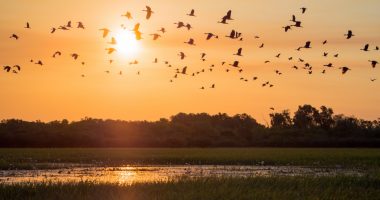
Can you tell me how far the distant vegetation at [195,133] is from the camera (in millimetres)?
107125

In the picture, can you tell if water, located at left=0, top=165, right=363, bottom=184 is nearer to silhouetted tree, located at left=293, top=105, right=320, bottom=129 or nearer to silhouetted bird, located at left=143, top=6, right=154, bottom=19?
silhouetted bird, located at left=143, top=6, right=154, bottom=19

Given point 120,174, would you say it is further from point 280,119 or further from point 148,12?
point 280,119

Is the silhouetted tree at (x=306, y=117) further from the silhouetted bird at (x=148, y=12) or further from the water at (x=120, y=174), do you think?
the silhouetted bird at (x=148, y=12)

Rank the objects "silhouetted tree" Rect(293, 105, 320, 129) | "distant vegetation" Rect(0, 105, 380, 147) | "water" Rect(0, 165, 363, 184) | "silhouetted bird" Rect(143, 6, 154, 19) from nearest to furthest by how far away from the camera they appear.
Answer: "silhouetted bird" Rect(143, 6, 154, 19), "water" Rect(0, 165, 363, 184), "distant vegetation" Rect(0, 105, 380, 147), "silhouetted tree" Rect(293, 105, 320, 129)

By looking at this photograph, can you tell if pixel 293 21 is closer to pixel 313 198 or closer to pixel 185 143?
pixel 313 198

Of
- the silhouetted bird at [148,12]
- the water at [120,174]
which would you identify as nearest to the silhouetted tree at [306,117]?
the water at [120,174]

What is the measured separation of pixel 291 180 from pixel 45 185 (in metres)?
10.3

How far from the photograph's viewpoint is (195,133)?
123125 mm

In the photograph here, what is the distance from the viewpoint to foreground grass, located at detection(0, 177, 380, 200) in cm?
2588

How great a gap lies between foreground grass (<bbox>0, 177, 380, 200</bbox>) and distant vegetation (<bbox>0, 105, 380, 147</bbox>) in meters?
76.5

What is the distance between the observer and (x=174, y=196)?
25.5 meters

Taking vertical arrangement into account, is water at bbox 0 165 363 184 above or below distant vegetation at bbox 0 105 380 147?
below

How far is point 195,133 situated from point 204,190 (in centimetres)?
9598

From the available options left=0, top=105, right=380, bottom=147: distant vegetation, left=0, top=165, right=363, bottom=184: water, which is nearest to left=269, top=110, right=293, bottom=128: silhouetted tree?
left=0, top=105, right=380, bottom=147: distant vegetation
